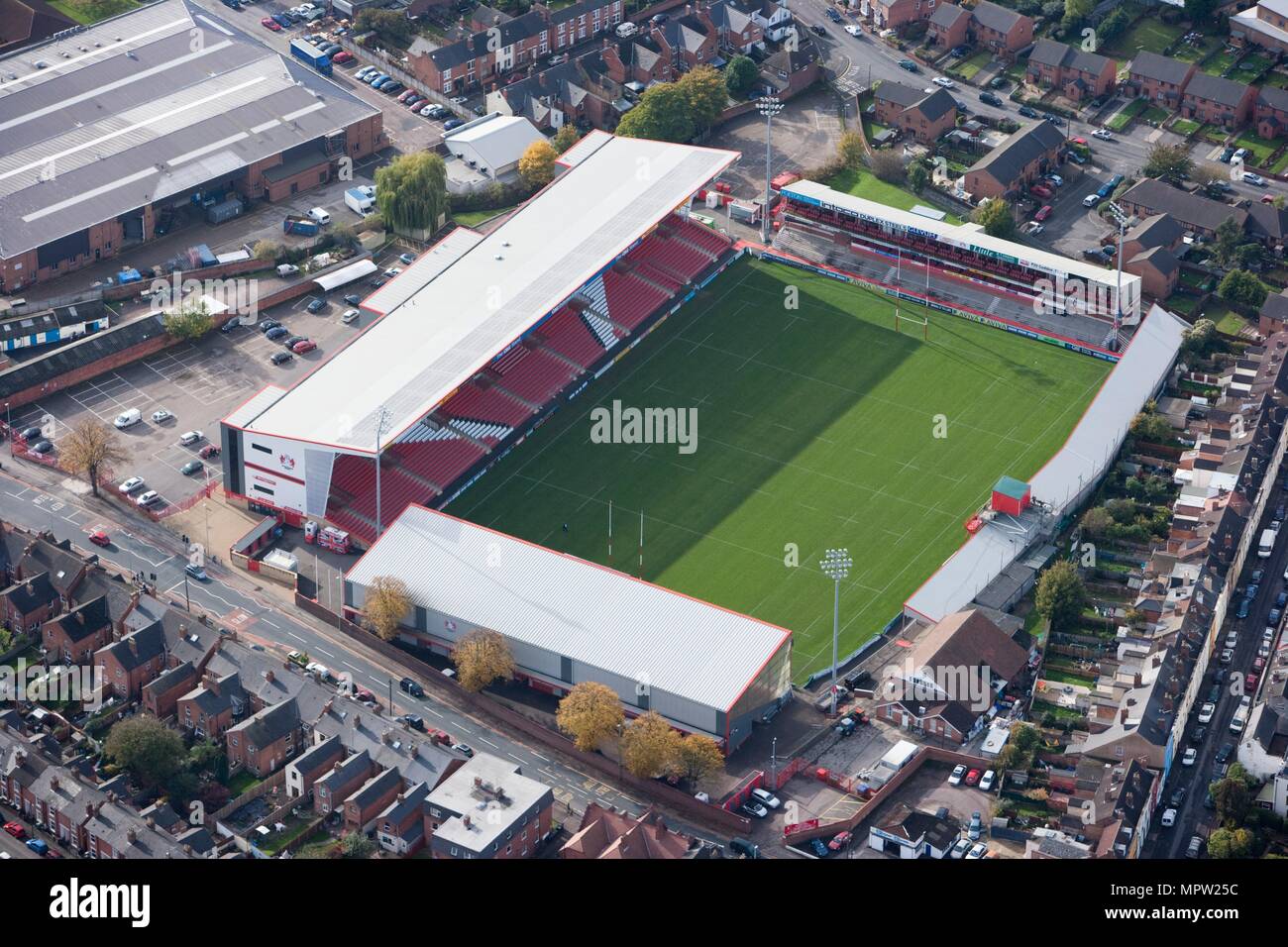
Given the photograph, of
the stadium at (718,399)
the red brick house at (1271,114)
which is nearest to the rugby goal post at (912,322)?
the stadium at (718,399)

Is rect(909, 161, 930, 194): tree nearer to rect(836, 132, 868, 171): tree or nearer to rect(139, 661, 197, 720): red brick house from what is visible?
rect(836, 132, 868, 171): tree

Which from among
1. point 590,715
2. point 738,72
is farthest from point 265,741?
point 738,72

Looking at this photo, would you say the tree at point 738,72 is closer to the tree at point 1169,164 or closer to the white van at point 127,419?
the tree at point 1169,164

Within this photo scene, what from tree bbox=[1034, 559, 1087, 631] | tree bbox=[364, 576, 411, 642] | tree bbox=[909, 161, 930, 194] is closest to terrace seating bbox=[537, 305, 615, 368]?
tree bbox=[364, 576, 411, 642]

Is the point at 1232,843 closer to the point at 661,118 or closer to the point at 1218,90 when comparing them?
the point at 661,118

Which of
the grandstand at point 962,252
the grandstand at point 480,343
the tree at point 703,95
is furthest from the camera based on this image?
the tree at point 703,95

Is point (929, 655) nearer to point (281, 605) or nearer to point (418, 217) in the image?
point (281, 605)

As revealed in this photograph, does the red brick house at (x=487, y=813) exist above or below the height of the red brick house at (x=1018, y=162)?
below
